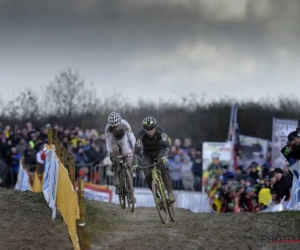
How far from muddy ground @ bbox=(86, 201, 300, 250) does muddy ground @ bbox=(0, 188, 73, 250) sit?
67 centimetres

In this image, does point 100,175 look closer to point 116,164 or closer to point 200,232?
point 116,164

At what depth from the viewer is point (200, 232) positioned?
12969mm

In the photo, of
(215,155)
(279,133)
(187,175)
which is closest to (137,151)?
(187,175)

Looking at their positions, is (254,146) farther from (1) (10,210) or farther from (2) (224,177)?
(1) (10,210)

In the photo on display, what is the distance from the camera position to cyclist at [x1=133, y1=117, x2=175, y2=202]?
1423 cm

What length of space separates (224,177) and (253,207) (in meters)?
2.73

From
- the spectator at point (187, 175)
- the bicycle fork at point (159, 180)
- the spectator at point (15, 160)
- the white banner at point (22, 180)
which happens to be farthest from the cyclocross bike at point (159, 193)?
the spectator at point (15, 160)

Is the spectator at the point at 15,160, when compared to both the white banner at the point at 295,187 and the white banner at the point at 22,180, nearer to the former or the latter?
the white banner at the point at 22,180

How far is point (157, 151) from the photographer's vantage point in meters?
14.6

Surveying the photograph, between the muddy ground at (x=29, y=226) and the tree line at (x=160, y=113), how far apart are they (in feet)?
74.4

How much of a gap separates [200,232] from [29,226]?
3.15 metres

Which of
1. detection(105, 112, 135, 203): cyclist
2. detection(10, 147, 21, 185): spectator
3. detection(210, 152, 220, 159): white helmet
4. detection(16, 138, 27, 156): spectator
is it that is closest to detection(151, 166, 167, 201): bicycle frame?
detection(105, 112, 135, 203): cyclist

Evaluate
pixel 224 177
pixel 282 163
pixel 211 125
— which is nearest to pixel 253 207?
pixel 224 177

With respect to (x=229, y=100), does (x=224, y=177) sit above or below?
below
